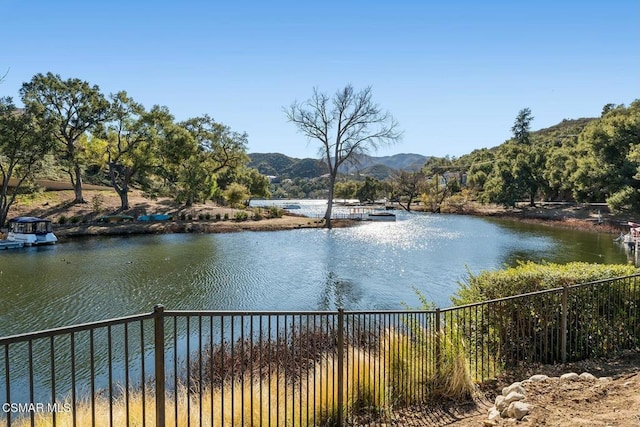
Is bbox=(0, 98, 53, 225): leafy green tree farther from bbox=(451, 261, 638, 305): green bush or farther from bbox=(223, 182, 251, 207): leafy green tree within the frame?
bbox=(451, 261, 638, 305): green bush

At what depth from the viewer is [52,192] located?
34844 millimetres

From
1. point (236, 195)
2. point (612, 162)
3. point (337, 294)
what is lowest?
point (337, 294)

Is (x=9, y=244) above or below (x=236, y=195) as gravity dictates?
below

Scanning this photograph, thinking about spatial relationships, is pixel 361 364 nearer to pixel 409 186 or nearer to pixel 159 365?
pixel 159 365

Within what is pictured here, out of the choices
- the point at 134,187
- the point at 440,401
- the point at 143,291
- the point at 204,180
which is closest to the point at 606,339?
the point at 440,401

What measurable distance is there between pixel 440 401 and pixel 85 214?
109ft

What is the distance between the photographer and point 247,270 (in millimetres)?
16016

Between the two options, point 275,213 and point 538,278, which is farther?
point 275,213

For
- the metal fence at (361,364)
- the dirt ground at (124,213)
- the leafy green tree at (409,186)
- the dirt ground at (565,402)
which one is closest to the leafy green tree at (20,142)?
the dirt ground at (124,213)

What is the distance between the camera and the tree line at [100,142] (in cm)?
2586

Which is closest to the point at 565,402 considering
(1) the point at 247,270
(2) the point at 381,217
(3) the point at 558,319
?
(3) the point at 558,319

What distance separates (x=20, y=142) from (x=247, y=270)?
66.6ft

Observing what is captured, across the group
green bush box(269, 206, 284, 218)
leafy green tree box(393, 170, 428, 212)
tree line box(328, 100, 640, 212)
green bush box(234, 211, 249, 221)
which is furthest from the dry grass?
leafy green tree box(393, 170, 428, 212)

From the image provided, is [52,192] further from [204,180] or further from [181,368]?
[181,368]
